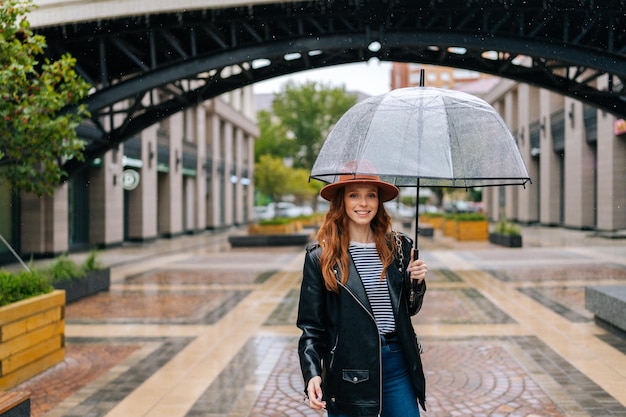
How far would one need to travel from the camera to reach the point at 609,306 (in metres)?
Answer: 7.83

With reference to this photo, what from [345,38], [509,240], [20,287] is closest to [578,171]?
A: [509,240]

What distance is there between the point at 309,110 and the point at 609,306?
61281mm

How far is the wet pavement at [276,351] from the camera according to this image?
5465 mm

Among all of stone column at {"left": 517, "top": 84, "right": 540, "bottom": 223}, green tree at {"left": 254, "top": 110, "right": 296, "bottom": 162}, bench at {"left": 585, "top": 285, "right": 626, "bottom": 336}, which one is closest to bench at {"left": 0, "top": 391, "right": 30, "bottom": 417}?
bench at {"left": 585, "top": 285, "right": 626, "bottom": 336}

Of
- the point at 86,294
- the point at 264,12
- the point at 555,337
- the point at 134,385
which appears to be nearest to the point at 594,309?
the point at 555,337

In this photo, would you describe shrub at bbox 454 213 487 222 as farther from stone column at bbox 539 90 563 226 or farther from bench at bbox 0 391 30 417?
bench at bbox 0 391 30 417

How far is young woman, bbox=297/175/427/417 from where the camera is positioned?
2.79 m

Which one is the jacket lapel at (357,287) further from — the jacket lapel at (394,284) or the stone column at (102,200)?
the stone column at (102,200)

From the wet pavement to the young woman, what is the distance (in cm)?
256

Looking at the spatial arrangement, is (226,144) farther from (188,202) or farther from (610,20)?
(610,20)

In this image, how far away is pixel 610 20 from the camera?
15.9 m

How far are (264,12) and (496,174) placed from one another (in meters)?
14.4

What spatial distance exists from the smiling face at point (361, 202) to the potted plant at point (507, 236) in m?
20.7

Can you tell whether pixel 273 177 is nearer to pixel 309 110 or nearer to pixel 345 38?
pixel 309 110
